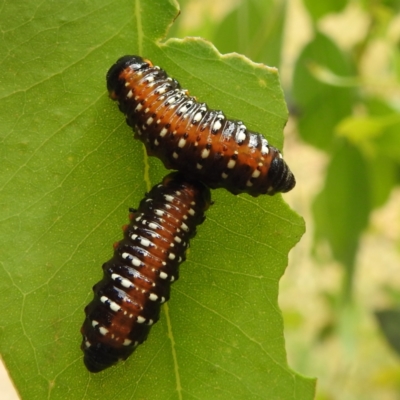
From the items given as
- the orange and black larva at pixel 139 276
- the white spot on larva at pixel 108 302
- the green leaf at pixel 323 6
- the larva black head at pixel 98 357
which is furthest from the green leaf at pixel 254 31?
the larva black head at pixel 98 357

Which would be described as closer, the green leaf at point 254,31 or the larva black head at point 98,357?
the larva black head at point 98,357

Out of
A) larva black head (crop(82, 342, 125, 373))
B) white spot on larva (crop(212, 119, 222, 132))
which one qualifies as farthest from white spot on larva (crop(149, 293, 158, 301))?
white spot on larva (crop(212, 119, 222, 132))

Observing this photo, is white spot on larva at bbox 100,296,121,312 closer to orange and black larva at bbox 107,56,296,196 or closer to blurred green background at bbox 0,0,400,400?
orange and black larva at bbox 107,56,296,196

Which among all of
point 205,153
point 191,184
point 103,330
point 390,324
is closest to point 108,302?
point 103,330

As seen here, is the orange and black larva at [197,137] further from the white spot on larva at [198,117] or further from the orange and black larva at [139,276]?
the orange and black larva at [139,276]

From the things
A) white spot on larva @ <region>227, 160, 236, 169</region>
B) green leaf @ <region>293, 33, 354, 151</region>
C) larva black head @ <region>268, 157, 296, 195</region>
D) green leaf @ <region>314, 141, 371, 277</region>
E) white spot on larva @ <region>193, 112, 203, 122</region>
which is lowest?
green leaf @ <region>314, 141, 371, 277</region>

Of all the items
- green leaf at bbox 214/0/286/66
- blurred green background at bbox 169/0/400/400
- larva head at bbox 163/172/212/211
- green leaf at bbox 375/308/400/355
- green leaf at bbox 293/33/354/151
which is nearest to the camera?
larva head at bbox 163/172/212/211

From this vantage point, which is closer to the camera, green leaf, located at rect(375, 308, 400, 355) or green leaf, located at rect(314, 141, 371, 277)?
green leaf, located at rect(314, 141, 371, 277)
